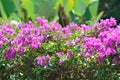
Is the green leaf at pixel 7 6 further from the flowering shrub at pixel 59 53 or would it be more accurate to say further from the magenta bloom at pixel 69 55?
the magenta bloom at pixel 69 55

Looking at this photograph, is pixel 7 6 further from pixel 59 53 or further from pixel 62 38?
pixel 59 53

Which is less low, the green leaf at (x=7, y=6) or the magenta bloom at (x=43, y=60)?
the green leaf at (x=7, y=6)

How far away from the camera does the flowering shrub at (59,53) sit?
3.17 metres

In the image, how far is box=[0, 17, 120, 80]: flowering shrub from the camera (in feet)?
10.4

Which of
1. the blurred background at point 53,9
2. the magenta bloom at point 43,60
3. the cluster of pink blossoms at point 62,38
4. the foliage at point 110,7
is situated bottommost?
the magenta bloom at point 43,60

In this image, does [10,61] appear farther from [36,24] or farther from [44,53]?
[36,24]

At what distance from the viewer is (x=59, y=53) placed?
323cm

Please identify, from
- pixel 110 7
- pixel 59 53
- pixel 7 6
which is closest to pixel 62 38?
pixel 59 53

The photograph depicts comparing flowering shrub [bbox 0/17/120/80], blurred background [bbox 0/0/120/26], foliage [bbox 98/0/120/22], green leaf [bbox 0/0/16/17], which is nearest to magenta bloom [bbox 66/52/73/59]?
flowering shrub [bbox 0/17/120/80]

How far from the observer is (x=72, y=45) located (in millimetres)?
3307

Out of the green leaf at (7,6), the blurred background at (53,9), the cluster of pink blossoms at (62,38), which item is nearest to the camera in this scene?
the cluster of pink blossoms at (62,38)

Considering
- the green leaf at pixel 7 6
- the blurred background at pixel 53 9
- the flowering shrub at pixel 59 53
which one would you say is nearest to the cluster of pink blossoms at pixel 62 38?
the flowering shrub at pixel 59 53

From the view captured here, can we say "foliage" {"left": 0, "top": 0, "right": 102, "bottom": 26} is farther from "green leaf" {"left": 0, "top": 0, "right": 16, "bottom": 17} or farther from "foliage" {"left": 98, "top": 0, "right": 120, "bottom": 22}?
"foliage" {"left": 98, "top": 0, "right": 120, "bottom": 22}

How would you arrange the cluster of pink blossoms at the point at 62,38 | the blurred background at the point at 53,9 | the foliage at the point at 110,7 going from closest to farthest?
the cluster of pink blossoms at the point at 62,38 < the blurred background at the point at 53,9 < the foliage at the point at 110,7
